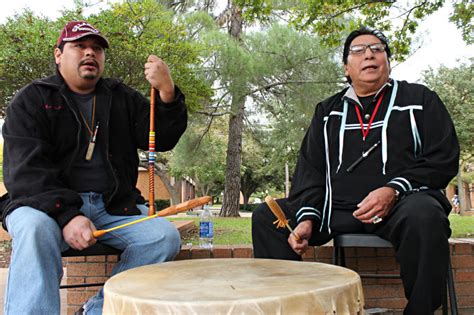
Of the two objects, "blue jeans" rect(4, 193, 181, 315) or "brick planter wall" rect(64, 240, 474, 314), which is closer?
"blue jeans" rect(4, 193, 181, 315)

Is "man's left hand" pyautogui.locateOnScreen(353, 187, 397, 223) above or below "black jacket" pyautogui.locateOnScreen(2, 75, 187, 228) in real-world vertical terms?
below

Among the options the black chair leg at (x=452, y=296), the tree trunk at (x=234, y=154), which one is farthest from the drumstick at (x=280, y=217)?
the tree trunk at (x=234, y=154)

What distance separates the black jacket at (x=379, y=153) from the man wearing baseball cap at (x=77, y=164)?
0.73 meters

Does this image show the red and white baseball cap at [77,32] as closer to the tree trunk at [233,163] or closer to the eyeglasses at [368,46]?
the eyeglasses at [368,46]

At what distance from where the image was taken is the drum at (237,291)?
3.43ft

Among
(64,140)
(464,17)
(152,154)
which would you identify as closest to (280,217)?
(152,154)

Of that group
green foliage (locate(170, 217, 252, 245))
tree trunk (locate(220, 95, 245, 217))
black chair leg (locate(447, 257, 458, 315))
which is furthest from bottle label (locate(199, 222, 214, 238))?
tree trunk (locate(220, 95, 245, 217))

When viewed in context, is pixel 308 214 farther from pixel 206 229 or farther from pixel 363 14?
pixel 363 14

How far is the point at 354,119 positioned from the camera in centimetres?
239

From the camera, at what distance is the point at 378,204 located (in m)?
1.99

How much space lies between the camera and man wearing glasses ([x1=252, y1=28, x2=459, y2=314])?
1.85 m

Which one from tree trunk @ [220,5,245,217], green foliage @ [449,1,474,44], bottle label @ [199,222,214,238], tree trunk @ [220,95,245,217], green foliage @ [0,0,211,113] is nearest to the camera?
bottle label @ [199,222,214,238]

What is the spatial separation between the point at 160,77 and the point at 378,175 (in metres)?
1.18

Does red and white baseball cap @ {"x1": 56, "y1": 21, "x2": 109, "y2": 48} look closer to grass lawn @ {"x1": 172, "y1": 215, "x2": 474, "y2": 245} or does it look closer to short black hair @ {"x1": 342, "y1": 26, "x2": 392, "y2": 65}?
short black hair @ {"x1": 342, "y1": 26, "x2": 392, "y2": 65}
